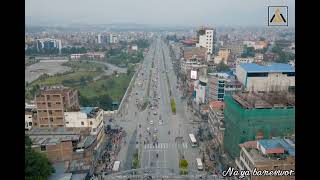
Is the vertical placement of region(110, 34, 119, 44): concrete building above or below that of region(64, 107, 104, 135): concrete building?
above

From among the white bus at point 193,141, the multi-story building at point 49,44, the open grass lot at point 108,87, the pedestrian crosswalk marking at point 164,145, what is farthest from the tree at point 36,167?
the multi-story building at point 49,44

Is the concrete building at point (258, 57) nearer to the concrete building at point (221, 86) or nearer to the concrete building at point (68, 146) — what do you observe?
the concrete building at point (221, 86)

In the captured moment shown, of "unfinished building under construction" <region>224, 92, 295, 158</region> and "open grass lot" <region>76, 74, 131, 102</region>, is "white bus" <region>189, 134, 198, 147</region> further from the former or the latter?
"open grass lot" <region>76, 74, 131, 102</region>

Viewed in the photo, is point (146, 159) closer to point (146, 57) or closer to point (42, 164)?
point (42, 164)

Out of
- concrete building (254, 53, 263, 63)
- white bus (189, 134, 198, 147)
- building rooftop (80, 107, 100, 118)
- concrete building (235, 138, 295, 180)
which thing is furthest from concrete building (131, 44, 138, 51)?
concrete building (235, 138, 295, 180)

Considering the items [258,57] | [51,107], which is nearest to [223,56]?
[258,57]

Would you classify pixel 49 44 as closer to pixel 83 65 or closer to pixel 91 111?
pixel 83 65
